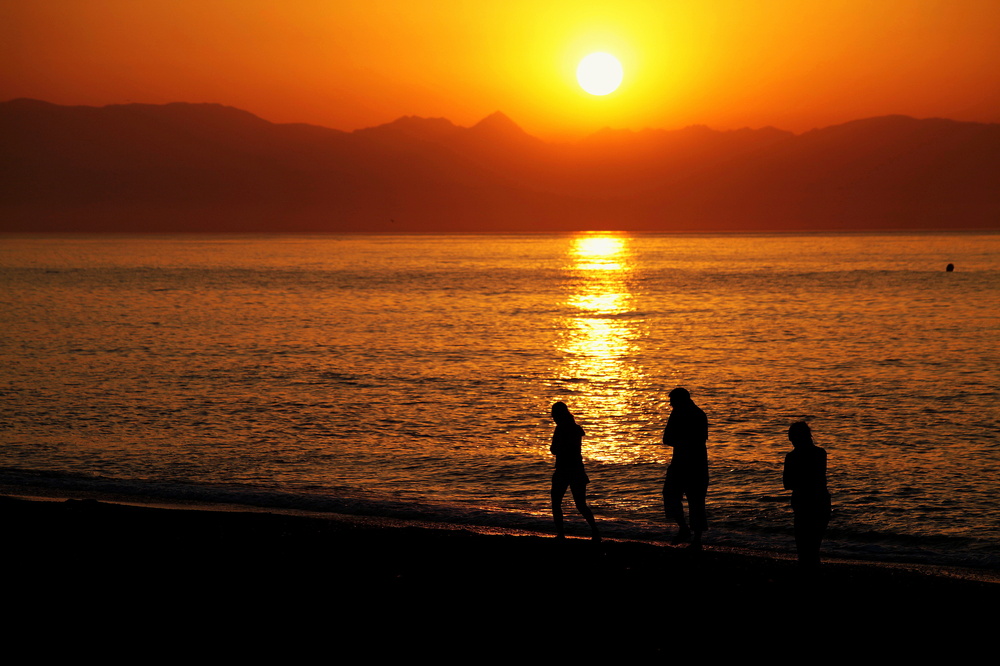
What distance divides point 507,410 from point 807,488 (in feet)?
45.6

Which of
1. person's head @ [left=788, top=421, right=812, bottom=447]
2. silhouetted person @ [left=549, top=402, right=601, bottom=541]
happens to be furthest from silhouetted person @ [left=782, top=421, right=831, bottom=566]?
silhouetted person @ [left=549, top=402, right=601, bottom=541]

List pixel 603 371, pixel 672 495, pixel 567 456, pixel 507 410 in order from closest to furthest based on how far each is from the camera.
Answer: pixel 672 495, pixel 567 456, pixel 507 410, pixel 603 371

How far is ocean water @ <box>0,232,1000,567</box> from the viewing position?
14461 mm

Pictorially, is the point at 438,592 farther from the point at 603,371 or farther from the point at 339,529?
the point at 603,371

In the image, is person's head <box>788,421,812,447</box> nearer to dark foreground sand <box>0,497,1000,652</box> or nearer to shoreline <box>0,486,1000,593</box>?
dark foreground sand <box>0,497,1000,652</box>

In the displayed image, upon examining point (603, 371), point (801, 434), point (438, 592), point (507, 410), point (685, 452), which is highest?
point (801, 434)

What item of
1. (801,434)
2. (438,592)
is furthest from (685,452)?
(438,592)

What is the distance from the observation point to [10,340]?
3947cm

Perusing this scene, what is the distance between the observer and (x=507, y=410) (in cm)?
2284

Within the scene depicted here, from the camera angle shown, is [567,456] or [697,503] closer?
[697,503]

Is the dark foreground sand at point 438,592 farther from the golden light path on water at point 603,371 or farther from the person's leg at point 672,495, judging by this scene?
the golden light path on water at point 603,371

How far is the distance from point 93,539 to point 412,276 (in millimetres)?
98507

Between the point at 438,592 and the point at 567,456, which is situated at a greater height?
the point at 567,456

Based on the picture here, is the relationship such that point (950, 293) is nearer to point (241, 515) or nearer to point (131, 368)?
point (131, 368)
